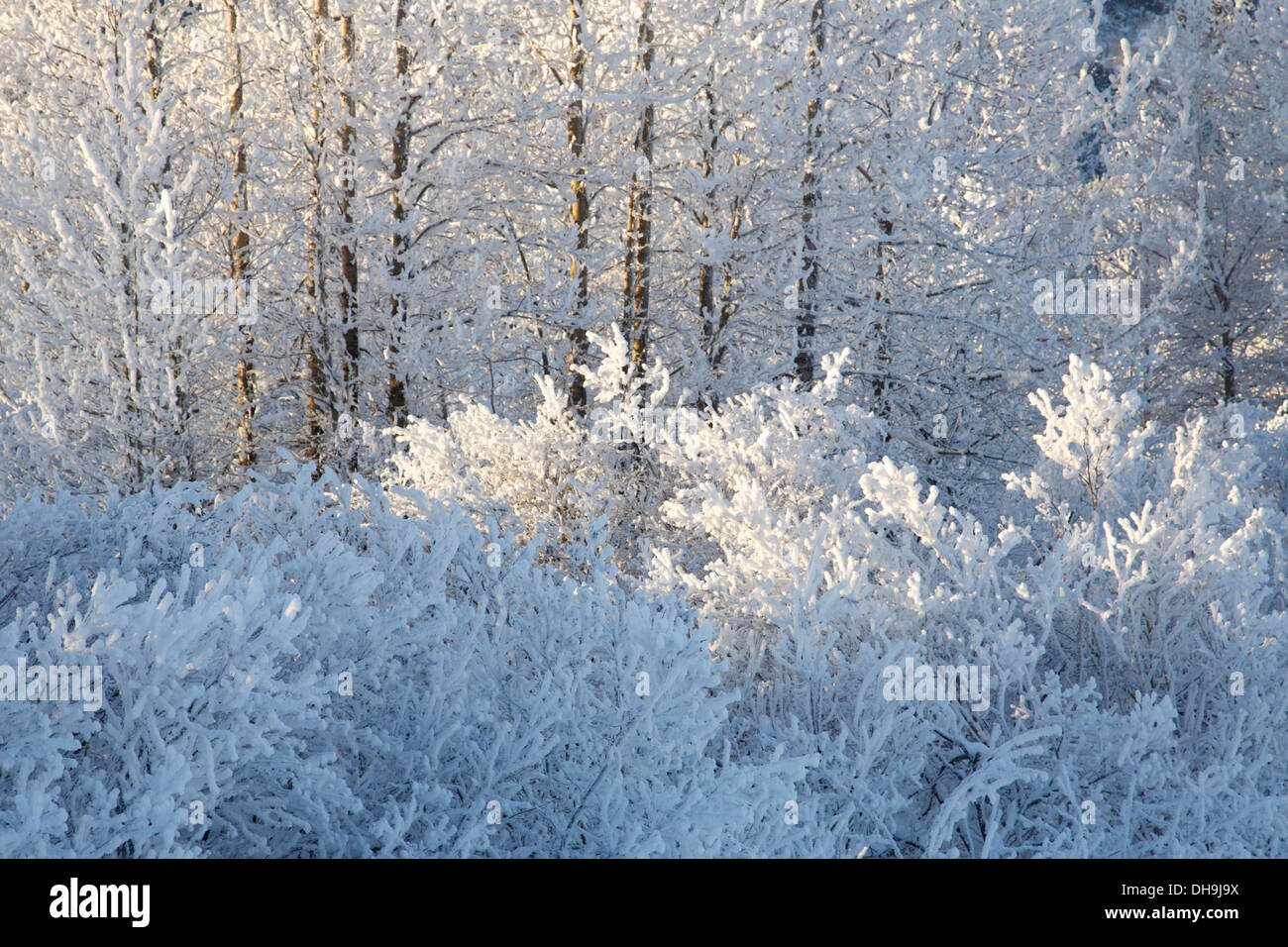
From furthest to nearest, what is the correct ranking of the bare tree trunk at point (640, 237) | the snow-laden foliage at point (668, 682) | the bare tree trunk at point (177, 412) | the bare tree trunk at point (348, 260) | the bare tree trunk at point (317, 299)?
the bare tree trunk at point (317, 299), the bare tree trunk at point (348, 260), the bare tree trunk at point (640, 237), the bare tree trunk at point (177, 412), the snow-laden foliage at point (668, 682)

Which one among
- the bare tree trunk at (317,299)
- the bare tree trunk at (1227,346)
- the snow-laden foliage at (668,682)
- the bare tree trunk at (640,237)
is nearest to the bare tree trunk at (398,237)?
the bare tree trunk at (317,299)

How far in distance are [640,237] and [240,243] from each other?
4.88 meters

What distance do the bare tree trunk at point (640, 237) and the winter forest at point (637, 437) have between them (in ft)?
0.29

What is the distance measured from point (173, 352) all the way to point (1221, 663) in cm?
766

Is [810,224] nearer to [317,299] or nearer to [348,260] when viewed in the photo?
[348,260]

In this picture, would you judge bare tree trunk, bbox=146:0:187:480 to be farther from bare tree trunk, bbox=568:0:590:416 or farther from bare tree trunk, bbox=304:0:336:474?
bare tree trunk, bbox=568:0:590:416

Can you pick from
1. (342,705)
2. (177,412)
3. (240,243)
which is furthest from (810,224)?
(342,705)

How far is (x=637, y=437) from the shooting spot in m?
7.16

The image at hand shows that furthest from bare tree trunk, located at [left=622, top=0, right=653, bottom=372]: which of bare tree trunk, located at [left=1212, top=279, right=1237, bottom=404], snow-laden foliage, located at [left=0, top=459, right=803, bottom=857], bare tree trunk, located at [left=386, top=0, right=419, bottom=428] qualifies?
bare tree trunk, located at [left=1212, top=279, right=1237, bottom=404]

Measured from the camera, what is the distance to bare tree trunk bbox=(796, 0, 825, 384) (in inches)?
400

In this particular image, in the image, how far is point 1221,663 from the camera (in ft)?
13.9

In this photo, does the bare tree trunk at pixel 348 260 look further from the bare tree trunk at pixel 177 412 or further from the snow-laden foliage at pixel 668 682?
the snow-laden foliage at pixel 668 682

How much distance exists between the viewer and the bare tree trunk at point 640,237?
10492mm
